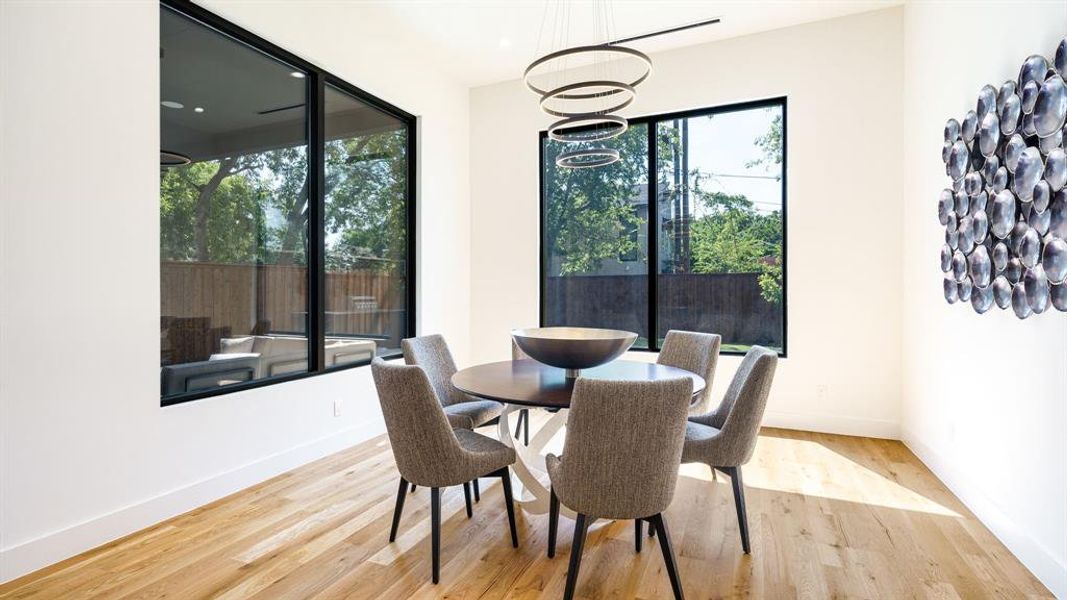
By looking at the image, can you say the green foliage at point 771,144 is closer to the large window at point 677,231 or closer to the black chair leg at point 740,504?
the large window at point 677,231

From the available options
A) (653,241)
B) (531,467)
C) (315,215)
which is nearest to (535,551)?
(531,467)

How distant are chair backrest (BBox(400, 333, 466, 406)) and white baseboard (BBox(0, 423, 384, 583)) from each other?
1.08 meters

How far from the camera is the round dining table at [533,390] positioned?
2158 mm

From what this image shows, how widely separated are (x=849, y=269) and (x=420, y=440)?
3565mm

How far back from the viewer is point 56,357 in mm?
2242

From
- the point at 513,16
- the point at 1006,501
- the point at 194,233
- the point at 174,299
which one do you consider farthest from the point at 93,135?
the point at 1006,501

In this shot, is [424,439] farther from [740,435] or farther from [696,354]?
[696,354]

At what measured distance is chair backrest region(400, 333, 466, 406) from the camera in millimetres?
3021

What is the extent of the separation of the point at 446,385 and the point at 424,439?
3.47ft

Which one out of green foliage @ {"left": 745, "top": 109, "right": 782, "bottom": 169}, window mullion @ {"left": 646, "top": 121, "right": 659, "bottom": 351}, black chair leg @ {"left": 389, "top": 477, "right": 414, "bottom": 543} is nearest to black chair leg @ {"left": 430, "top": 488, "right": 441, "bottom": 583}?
black chair leg @ {"left": 389, "top": 477, "right": 414, "bottom": 543}

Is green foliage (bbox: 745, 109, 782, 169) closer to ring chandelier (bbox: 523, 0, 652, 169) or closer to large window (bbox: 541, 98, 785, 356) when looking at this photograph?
large window (bbox: 541, 98, 785, 356)

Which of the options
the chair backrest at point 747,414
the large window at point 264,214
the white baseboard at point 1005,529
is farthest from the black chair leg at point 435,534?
the white baseboard at point 1005,529

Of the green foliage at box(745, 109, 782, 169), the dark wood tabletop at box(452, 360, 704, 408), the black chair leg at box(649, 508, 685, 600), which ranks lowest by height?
the black chair leg at box(649, 508, 685, 600)

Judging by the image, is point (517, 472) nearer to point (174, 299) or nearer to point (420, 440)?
point (420, 440)
